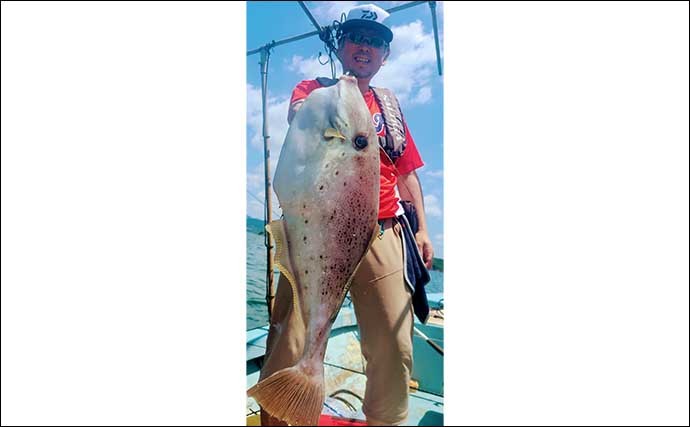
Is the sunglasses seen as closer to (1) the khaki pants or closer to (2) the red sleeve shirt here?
(2) the red sleeve shirt

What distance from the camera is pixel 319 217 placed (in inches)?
66.2

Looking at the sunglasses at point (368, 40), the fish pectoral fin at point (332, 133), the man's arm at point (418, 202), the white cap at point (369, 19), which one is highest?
the white cap at point (369, 19)

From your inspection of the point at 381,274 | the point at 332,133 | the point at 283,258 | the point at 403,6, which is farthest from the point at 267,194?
the point at 403,6

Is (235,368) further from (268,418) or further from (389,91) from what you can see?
(389,91)

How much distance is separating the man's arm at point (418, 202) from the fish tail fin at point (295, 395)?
1.74ft

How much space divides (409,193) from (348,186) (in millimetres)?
234

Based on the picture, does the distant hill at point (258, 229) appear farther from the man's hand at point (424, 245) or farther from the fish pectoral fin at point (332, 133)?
the fish pectoral fin at point (332, 133)

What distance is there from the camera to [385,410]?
5.81ft

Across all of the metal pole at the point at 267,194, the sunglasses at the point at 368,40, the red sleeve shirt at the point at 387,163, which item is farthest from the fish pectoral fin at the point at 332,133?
the sunglasses at the point at 368,40

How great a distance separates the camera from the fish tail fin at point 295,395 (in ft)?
5.62

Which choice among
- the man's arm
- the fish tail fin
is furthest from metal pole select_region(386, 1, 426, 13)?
Result: the fish tail fin

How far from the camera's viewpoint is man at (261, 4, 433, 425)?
175cm

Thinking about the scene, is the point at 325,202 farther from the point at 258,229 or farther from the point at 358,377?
the point at 358,377

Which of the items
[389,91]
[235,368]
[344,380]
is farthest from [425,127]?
[235,368]
